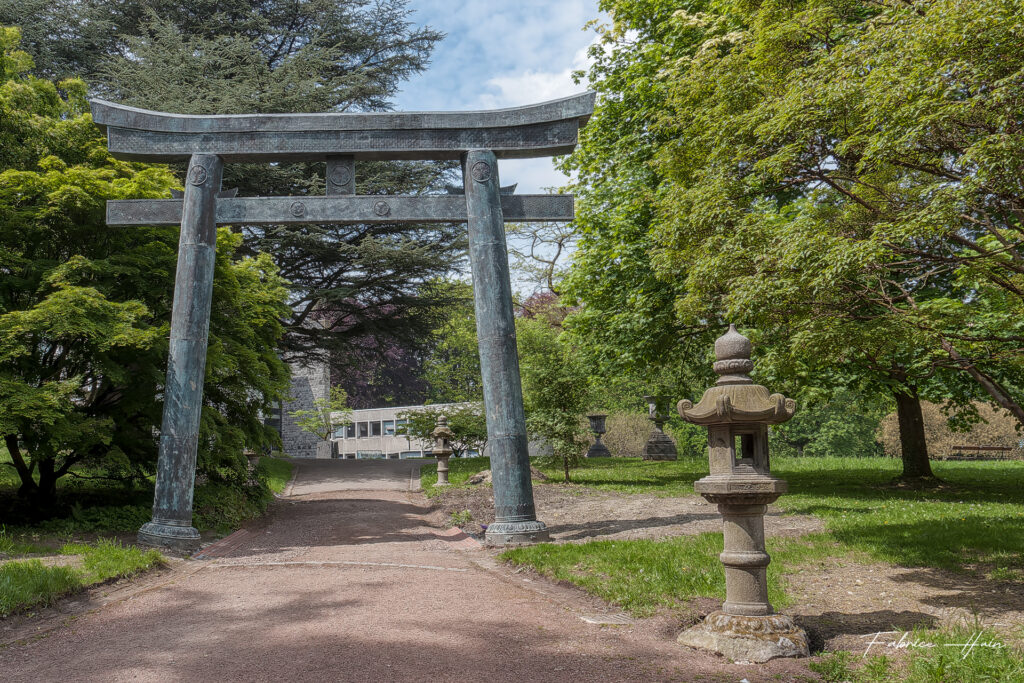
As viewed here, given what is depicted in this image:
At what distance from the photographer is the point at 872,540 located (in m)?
7.79

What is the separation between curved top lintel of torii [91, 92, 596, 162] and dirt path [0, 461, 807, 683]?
5.10m

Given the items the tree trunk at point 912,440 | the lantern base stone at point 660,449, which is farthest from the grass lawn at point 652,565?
the lantern base stone at point 660,449

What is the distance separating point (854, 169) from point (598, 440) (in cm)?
1965

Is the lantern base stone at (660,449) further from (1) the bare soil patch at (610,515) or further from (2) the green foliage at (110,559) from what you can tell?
(2) the green foliage at (110,559)

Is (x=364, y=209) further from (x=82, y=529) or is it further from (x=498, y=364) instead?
(x=82, y=529)

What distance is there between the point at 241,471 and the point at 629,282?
27.9ft

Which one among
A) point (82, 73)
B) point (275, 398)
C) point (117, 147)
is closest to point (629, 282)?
point (275, 398)

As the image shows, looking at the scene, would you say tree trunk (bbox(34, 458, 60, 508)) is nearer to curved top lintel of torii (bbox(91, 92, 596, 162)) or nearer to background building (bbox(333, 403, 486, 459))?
curved top lintel of torii (bbox(91, 92, 596, 162))

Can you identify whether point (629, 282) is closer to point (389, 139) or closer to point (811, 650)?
point (389, 139)

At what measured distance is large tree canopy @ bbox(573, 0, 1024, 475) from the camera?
5.12m

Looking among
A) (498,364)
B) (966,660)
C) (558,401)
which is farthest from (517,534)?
(558,401)

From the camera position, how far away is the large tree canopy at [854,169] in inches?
201

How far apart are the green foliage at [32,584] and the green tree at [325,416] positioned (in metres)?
21.2

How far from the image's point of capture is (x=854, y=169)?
291 inches
